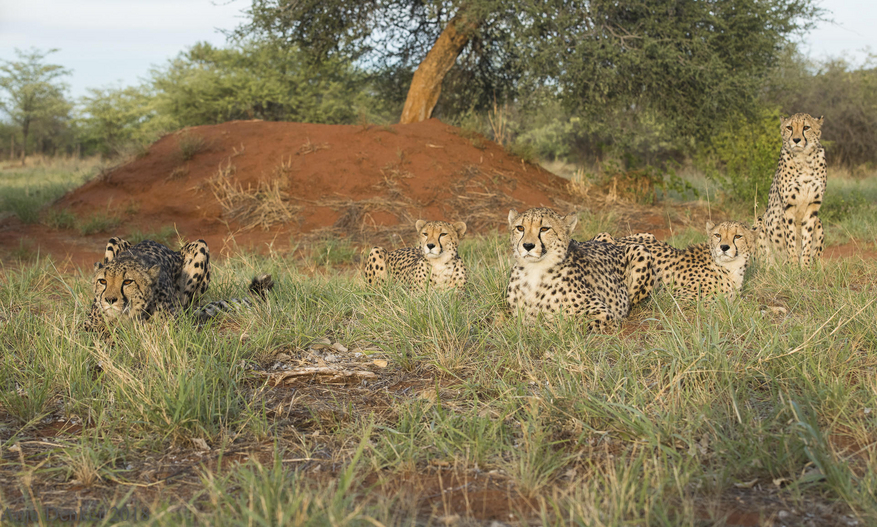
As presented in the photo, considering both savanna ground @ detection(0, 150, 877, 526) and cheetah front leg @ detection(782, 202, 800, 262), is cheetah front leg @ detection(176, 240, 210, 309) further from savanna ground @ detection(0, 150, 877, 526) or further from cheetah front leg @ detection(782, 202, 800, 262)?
cheetah front leg @ detection(782, 202, 800, 262)

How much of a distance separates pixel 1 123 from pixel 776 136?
3285 centimetres

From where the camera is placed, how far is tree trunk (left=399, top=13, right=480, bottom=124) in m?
12.7

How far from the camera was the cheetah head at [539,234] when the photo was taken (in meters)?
3.98

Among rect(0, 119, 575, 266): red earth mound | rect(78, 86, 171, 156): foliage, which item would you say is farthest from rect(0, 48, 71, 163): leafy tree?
rect(0, 119, 575, 266): red earth mound

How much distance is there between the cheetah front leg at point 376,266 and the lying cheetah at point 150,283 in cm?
119

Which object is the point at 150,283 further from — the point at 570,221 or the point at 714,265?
the point at 714,265

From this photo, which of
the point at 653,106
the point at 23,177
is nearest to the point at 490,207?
the point at 653,106

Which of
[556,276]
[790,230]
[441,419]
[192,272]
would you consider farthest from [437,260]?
[790,230]

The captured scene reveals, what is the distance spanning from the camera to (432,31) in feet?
47.6

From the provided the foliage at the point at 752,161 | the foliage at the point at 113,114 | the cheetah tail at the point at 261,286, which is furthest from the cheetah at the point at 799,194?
the foliage at the point at 113,114

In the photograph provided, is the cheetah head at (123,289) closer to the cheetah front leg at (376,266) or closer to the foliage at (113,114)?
the cheetah front leg at (376,266)

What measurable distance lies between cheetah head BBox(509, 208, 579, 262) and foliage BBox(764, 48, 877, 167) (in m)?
17.8

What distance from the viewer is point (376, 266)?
6.07m

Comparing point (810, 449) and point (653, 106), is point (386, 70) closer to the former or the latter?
point (653, 106)
